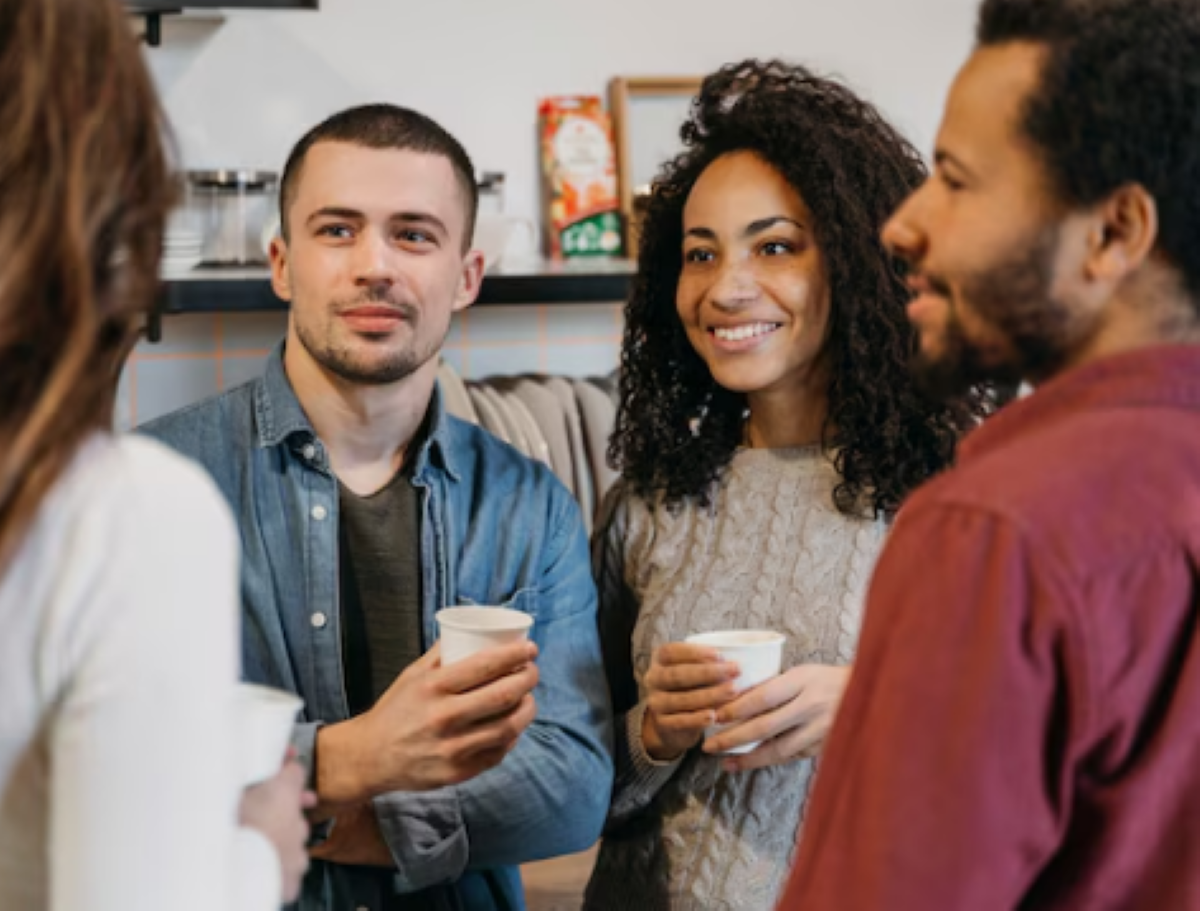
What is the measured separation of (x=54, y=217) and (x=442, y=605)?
3.46 feet

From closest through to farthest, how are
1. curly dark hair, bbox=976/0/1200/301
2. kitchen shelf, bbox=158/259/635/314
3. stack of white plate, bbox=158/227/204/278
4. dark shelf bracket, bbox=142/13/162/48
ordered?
curly dark hair, bbox=976/0/1200/301 < kitchen shelf, bbox=158/259/635/314 < stack of white plate, bbox=158/227/204/278 < dark shelf bracket, bbox=142/13/162/48

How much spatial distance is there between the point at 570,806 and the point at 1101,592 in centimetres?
100

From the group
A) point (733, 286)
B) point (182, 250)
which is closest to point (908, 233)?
point (733, 286)

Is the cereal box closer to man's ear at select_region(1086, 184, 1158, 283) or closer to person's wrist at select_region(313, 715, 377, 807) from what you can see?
person's wrist at select_region(313, 715, 377, 807)

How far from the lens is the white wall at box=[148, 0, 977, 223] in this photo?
10.2 feet

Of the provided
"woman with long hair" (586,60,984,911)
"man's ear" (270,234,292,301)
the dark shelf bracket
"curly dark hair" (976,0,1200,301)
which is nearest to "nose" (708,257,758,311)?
"woman with long hair" (586,60,984,911)

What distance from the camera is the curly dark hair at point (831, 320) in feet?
6.06

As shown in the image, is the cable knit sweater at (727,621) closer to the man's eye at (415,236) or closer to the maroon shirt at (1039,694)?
the man's eye at (415,236)

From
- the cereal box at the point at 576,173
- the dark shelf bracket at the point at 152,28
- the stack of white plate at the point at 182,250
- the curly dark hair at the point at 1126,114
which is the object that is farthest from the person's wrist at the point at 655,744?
the dark shelf bracket at the point at 152,28

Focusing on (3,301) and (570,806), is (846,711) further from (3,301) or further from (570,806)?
(570,806)

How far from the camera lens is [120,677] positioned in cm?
81

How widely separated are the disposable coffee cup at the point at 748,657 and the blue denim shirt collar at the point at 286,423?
457 millimetres

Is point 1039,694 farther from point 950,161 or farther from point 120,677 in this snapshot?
point 120,677

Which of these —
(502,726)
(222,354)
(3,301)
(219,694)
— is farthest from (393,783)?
(222,354)
